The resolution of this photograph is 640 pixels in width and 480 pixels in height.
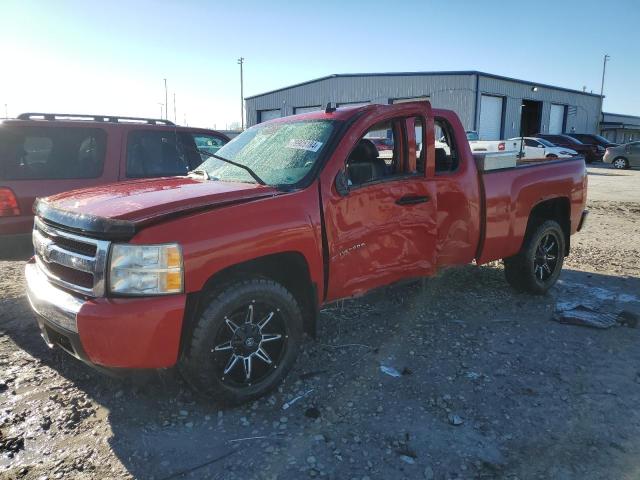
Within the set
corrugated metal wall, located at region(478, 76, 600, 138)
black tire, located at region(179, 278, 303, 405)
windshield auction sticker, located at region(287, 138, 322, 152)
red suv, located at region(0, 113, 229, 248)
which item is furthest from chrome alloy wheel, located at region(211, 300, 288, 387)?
corrugated metal wall, located at region(478, 76, 600, 138)

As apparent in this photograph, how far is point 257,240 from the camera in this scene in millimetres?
2963

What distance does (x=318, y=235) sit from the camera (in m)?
3.28

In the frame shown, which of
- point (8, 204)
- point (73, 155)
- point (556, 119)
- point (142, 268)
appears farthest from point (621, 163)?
point (142, 268)

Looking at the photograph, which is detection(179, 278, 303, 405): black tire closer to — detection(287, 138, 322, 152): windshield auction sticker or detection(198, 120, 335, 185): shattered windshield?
detection(198, 120, 335, 185): shattered windshield

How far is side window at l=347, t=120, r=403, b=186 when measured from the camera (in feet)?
12.1

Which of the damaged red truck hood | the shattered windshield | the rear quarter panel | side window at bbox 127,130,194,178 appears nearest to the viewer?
the damaged red truck hood

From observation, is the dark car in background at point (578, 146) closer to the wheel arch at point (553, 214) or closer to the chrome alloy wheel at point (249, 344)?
A: the wheel arch at point (553, 214)

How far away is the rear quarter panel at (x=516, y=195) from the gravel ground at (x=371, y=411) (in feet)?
2.42

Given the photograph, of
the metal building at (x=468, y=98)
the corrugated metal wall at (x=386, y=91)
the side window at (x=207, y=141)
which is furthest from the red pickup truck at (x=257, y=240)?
A: the corrugated metal wall at (x=386, y=91)

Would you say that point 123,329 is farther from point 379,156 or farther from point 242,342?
point 379,156

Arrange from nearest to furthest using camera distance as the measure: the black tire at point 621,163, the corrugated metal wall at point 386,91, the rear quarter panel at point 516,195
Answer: the rear quarter panel at point 516,195
the black tire at point 621,163
the corrugated metal wall at point 386,91

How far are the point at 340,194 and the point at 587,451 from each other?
2.12m

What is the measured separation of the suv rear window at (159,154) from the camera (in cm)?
555

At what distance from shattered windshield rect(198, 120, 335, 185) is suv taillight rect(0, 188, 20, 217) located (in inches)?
78.9
